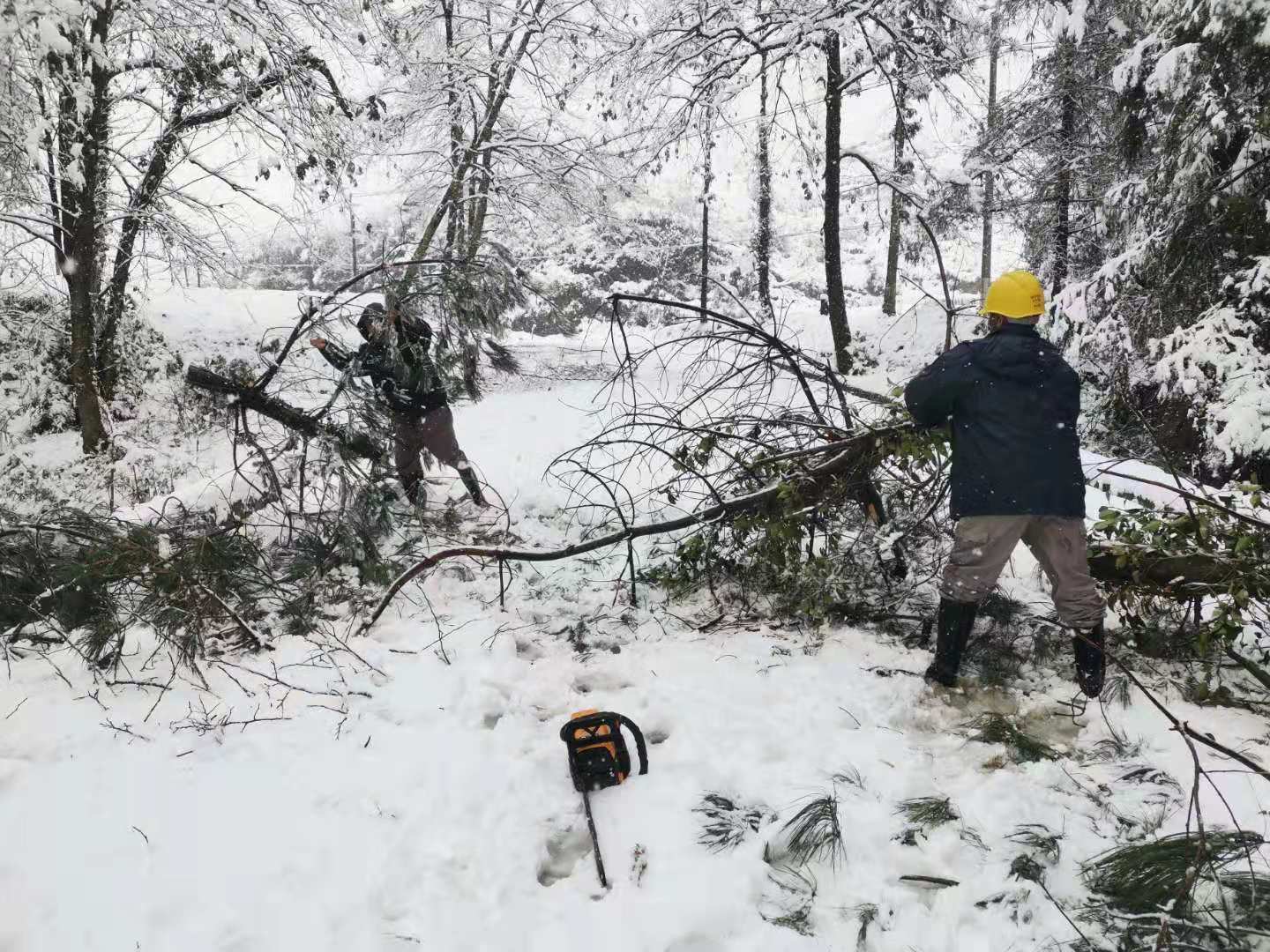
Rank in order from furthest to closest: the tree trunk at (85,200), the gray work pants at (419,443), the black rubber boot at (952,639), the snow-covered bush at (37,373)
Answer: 1. the snow-covered bush at (37,373)
2. the tree trunk at (85,200)
3. the gray work pants at (419,443)
4. the black rubber boot at (952,639)

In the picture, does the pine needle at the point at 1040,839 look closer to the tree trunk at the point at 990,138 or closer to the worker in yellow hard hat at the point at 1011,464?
the worker in yellow hard hat at the point at 1011,464

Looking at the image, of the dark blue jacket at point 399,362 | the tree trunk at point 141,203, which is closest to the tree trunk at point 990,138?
the dark blue jacket at point 399,362

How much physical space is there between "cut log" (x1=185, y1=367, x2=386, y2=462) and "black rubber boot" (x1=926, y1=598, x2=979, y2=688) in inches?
133

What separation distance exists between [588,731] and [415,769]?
66cm

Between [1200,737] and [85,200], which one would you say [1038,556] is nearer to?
[1200,737]

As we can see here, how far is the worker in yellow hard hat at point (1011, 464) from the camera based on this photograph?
2.85 m

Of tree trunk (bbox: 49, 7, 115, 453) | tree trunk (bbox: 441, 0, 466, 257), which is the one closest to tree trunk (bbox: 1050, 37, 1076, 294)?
tree trunk (bbox: 441, 0, 466, 257)

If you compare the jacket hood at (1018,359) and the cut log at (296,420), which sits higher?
the jacket hood at (1018,359)

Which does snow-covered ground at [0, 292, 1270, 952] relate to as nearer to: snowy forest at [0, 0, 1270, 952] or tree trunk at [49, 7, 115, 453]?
snowy forest at [0, 0, 1270, 952]

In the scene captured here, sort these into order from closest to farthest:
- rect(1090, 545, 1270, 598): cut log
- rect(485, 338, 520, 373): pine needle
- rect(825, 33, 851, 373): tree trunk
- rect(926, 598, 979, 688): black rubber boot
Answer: rect(1090, 545, 1270, 598): cut log → rect(926, 598, 979, 688): black rubber boot → rect(485, 338, 520, 373): pine needle → rect(825, 33, 851, 373): tree trunk

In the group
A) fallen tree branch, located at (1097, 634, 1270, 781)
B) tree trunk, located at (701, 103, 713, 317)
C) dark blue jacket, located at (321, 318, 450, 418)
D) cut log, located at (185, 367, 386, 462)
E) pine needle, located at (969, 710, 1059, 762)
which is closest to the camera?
fallen tree branch, located at (1097, 634, 1270, 781)

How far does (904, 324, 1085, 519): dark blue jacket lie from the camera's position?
9.31ft

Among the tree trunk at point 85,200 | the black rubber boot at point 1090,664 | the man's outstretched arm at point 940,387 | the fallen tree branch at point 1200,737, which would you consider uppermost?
the tree trunk at point 85,200

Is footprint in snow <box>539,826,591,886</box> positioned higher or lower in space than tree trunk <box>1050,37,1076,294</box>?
lower
